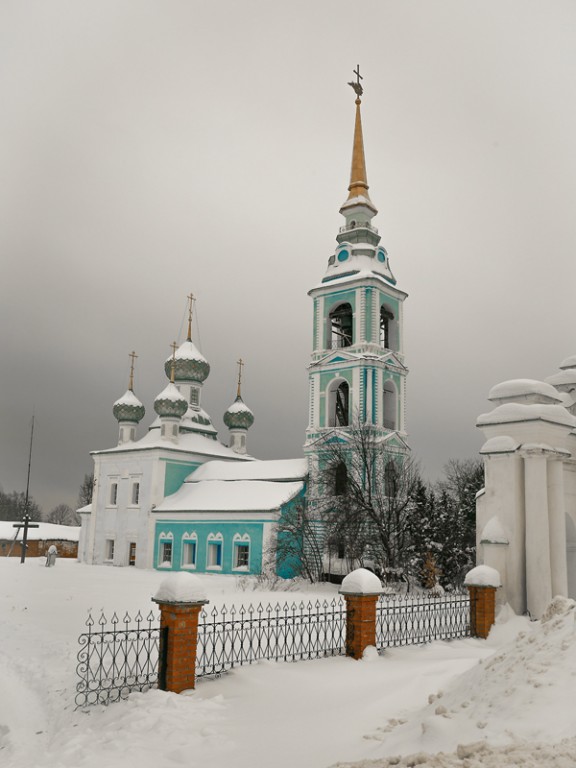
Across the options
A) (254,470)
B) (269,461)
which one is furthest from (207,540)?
(269,461)

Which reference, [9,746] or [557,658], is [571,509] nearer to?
[557,658]

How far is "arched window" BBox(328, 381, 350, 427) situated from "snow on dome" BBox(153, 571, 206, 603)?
2414cm

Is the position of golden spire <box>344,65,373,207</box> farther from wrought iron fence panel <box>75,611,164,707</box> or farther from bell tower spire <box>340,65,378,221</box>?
wrought iron fence panel <box>75,611,164,707</box>

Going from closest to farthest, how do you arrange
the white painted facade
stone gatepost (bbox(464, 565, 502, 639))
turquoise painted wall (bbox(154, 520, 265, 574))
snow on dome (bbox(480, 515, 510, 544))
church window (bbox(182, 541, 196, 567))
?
1. stone gatepost (bbox(464, 565, 502, 639))
2. the white painted facade
3. snow on dome (bbox(480, 515, 510, 544))
4. turquoise painted wall (bbox(154, 520, 265, 574))
5. church window (bbox(182, 541, 196, 567))

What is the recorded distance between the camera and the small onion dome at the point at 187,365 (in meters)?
42.0

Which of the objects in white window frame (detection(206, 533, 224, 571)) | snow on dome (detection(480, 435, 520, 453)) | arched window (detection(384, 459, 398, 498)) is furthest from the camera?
white window frame (detection(206, 533, 224, 571))

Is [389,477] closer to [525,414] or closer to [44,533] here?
[525,414]

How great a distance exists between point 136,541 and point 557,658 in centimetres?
3254

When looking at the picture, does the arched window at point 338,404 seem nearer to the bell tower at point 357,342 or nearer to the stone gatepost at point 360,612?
the bell tower at point 357,342

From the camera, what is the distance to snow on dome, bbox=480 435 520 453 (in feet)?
43.2

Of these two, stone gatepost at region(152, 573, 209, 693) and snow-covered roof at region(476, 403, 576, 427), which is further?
snow-covered roof at region(476, 403, 576, 427)

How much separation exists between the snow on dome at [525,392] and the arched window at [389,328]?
19438 mm

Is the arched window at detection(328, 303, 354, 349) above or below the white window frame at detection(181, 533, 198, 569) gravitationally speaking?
above

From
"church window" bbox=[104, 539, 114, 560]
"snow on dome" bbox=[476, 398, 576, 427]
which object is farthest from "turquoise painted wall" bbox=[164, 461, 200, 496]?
"snow on dome" bbox=[476, 398, 576, 427]
